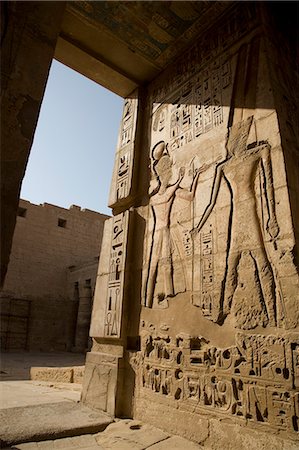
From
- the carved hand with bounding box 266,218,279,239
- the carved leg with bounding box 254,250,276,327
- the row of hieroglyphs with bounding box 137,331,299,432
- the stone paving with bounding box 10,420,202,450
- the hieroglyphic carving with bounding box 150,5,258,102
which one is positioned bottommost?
the stone paving with bounding box 10,420,202,450

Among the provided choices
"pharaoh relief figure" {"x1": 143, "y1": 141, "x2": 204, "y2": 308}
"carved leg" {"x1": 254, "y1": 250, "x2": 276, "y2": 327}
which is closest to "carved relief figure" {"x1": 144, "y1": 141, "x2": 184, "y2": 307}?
"pharaoh relief figure" {"x1": 143, "y1": 141, "x2": 204, "y2": 308}

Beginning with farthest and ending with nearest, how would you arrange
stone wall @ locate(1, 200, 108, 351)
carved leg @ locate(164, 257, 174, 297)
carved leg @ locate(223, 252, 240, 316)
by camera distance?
1. stone wall @ locate(1, 200, 108, 351)
2. carved leg @ locate(164, 257, 174, 297)
3. carved leg @ locate(223, 252, 240, 316)

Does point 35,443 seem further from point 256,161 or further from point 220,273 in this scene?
point 256,161

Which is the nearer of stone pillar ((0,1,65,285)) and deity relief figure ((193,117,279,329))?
stone pillar ((0,1,65,285))

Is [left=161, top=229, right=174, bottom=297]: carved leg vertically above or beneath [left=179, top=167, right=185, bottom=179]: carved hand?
beneath

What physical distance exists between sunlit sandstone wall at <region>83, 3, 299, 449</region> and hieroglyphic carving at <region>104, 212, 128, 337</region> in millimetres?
18

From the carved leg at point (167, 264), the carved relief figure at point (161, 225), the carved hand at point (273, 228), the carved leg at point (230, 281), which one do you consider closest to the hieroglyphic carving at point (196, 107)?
the carved relief figure at point (161, 225)

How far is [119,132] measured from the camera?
461 cm

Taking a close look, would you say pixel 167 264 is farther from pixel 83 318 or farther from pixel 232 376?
pixel 83 318

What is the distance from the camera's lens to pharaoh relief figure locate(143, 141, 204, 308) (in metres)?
3.13

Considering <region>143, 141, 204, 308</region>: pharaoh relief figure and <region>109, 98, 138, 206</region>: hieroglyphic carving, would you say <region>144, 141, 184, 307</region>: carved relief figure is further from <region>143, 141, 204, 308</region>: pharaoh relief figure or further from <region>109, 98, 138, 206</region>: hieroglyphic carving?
<region>109, 98, 138, 206</region>: hieroglyphic carving

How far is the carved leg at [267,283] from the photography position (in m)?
2.18

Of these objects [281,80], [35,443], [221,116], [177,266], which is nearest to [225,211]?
[177,266]

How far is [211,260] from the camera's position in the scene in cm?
272
